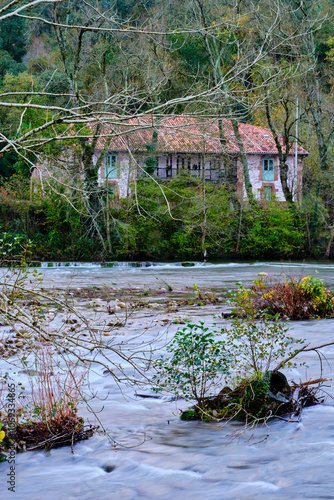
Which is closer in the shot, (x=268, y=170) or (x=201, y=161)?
(x=201, y=161)

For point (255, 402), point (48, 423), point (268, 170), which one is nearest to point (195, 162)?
point (268, 170)

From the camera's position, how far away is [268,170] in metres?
52.4

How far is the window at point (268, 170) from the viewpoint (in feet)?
171

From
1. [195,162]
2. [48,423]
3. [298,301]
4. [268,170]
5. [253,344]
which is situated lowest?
[48,423]

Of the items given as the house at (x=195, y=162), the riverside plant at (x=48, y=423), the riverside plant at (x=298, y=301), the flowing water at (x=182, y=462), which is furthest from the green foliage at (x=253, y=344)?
the house at (x=195, y=162)

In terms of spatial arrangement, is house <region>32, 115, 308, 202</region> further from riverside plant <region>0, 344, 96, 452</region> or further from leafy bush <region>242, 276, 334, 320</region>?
riverside plant <region>0, 344, 96, 452</region>

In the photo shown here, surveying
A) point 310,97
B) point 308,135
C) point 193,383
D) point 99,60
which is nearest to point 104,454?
point 193,383

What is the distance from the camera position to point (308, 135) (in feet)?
140

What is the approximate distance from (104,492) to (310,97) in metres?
34.3

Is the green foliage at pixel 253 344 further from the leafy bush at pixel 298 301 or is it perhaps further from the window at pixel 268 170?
the window at pixel 268 170

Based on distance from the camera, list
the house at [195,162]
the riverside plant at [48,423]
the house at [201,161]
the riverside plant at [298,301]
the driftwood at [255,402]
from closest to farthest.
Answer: the riverside plant at [48,423] < the driftwood at [255,402] < the riverside plant at [298,301] < the house at [195,162] < the house at [201,161]

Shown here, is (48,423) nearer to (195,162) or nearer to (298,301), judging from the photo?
(298,301)

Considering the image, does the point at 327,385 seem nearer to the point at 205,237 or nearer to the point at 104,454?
the point at 104,454

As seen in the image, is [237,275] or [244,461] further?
[237,275]
